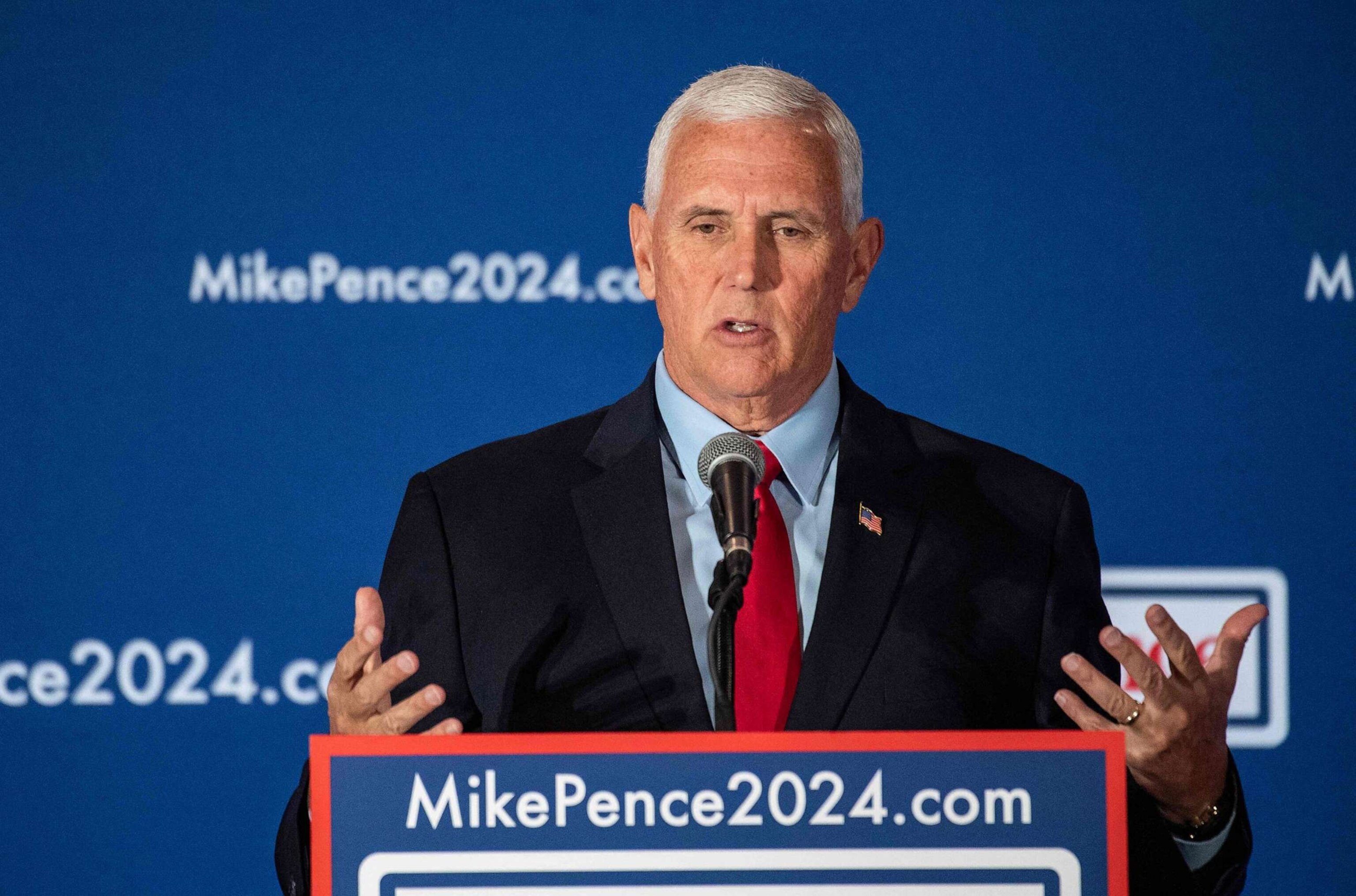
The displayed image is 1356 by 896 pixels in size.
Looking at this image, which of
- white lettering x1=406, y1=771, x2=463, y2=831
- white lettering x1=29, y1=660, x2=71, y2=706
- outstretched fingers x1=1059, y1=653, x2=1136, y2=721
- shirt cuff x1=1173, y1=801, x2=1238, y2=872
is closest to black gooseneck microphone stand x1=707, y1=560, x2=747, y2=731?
white lettering x1=406, y1=771, x2=463, y2=831

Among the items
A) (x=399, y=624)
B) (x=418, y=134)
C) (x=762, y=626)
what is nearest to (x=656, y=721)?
(x=762, y=626)

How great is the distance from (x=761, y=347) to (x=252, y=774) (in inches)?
55.2

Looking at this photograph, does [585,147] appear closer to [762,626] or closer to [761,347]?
[761,347]

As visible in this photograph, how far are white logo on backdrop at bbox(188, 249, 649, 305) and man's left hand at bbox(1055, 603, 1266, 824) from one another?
139cm

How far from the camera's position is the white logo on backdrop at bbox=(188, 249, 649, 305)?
2469mm

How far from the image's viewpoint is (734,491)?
1176 mm

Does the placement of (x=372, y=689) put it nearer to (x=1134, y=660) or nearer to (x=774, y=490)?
(x=774, y=490)

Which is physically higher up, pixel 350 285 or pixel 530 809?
pixel 350 285

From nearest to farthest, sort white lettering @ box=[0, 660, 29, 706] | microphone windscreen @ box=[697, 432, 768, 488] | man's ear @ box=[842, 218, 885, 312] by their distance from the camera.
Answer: microphone windscreen @ box=[697, 432, 768, 488] < man's ear @ box=[842, 218, 885, 312] < white lettering @ box=[0, 660, 29, 706]

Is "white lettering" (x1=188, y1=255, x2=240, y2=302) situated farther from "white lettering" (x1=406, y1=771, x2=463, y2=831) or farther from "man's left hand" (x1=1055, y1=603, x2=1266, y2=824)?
"man's left hand" (x1=1055, y1=603, x2=1266, y2=824)

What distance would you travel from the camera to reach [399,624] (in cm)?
166

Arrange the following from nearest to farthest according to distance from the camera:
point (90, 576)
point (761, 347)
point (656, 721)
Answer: point (656, 721) → point (761, 347) → point (90, 576)

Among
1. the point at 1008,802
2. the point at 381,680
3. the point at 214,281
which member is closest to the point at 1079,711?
the point at 1008,802

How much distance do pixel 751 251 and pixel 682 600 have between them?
43 cm
